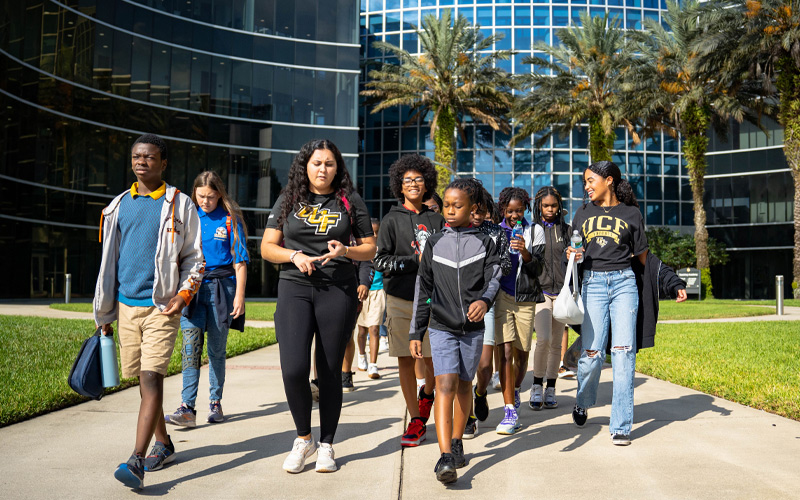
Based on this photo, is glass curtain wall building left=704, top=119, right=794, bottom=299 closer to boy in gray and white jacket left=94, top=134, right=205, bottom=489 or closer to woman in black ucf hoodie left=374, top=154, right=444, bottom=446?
woman in black ucf hoodie left=374, top=154, right=444, bottom=446

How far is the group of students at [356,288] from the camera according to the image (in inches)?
170

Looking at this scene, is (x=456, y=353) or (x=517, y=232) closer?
(x=456, y=353)

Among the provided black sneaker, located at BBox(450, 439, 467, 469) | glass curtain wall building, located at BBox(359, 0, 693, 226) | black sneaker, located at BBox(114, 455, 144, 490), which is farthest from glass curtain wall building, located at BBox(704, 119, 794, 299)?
black sneaker, located at BBox(114, 455, 144, 490)

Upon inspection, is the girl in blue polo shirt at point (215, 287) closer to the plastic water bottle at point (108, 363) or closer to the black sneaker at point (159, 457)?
the black sneaker at point (159, 457)

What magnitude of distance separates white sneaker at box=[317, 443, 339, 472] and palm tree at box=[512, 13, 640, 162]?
29.6 meters

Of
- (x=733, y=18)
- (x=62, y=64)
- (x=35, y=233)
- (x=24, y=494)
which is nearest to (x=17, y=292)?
(x=35, y=233)

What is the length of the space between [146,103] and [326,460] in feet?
95.8

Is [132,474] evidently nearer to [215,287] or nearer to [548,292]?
[215,287]

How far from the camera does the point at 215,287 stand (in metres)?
6.03

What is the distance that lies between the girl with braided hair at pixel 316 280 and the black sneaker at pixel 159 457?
2.56 ft

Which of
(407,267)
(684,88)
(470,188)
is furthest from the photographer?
(684,88)

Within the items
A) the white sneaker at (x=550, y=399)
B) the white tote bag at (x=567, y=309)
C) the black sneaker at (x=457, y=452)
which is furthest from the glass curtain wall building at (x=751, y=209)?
the black sneaker at (x=457, y=452)

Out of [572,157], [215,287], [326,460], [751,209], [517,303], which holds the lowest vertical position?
[326,460]

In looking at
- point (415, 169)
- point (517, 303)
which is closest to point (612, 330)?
A: point (517, 303)
